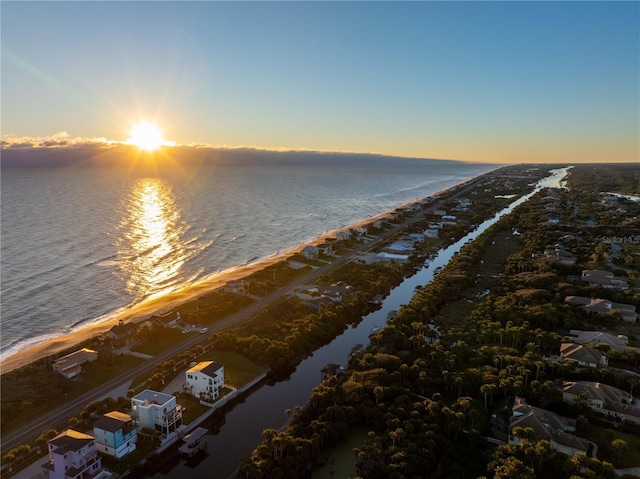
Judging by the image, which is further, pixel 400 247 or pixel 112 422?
pixel 400 247

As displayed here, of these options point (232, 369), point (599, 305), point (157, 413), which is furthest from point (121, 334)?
point (599, 305)

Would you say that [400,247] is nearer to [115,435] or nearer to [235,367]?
[235,367]

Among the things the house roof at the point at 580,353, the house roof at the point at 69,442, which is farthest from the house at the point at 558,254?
the house roof at the point at 69,442

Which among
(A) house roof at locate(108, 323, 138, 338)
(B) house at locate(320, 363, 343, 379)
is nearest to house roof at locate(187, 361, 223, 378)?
(B) house at locate(320, 363, 343, 379)

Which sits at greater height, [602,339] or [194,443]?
→ [602,339]

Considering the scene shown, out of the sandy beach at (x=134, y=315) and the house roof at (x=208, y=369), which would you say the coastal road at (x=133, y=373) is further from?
the sandy beach at (x=134, y=315)

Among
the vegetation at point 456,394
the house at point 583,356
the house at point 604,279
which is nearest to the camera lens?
the vegetation at point 456,394

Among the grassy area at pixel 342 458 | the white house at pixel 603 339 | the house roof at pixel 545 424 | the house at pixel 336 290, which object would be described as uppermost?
the white house at pixel 603 339

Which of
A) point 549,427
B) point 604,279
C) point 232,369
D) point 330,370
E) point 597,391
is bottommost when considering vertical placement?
point 232,369
